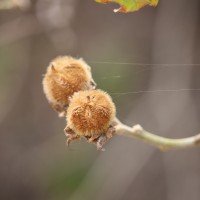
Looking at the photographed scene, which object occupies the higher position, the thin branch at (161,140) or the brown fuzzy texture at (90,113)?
the brown fuzzy texture at (90,113)

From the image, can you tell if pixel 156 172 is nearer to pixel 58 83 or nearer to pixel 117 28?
pixel 117 28

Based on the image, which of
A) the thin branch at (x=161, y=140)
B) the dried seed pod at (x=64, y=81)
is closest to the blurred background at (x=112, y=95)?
the dried seed pod at (x=64, y=81)

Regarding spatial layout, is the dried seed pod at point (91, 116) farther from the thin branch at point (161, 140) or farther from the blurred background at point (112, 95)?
the blurred background at point (112, 95)

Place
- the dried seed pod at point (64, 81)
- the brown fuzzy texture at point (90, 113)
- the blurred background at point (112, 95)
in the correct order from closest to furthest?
the brown fuzzy texture at point (90, 113) < the dried seed pod at point (64, 81) < the blurred background at point (112, 95)

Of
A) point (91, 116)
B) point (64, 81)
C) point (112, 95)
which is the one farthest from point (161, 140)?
point (112, 95)

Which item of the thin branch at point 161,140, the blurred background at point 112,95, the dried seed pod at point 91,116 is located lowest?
the blurred background at point 112,95

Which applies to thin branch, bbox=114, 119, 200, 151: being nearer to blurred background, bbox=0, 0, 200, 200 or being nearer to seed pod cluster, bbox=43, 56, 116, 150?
seed pod cluster, bbox=43, 56, 116, 150

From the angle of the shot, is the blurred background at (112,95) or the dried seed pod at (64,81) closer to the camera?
the dried seed pod at (64,81)

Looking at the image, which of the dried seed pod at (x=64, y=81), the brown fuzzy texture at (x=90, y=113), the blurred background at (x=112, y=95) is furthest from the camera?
the blurred background at (x=112, y=95)
